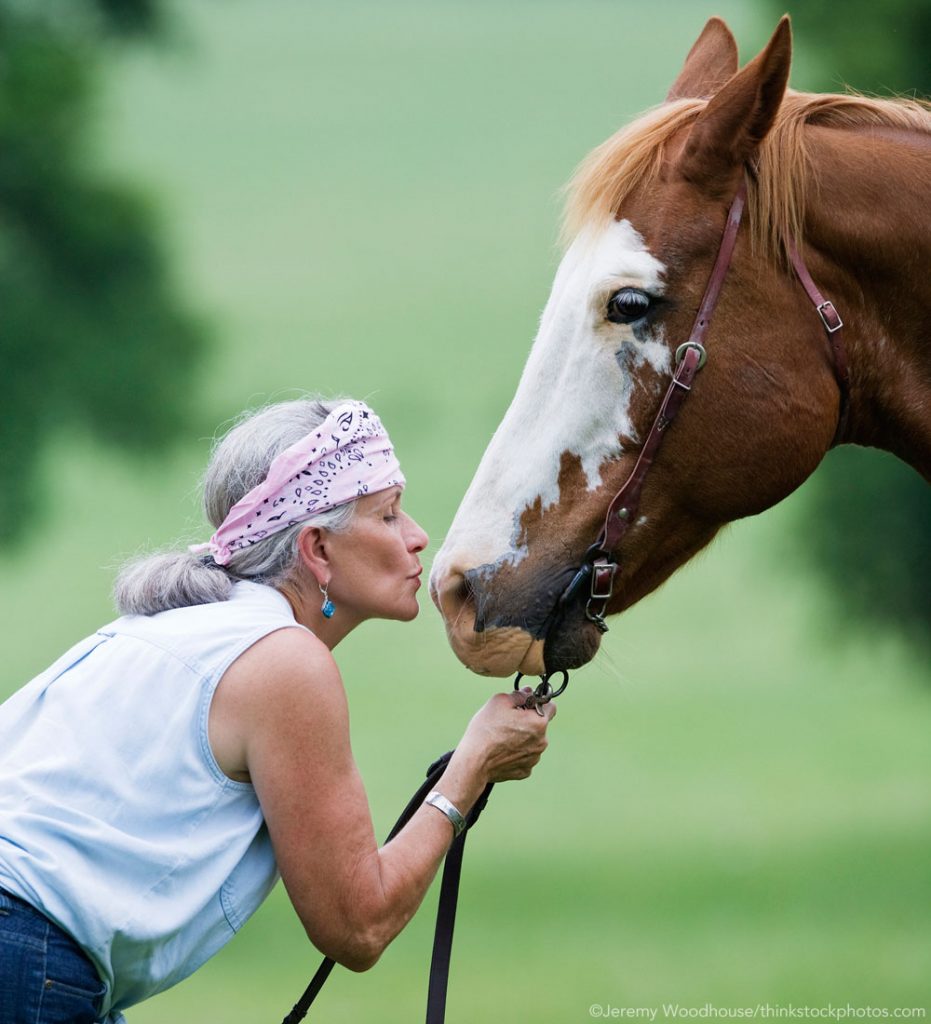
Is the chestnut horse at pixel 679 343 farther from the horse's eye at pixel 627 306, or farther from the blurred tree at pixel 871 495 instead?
the blurred tree at pixel 871 495

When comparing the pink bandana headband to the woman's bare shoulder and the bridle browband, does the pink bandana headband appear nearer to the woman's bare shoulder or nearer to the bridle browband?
the woman's bare shoulder

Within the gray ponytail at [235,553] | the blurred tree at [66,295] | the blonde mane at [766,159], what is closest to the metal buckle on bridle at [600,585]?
the gray ponytail at [235,553]

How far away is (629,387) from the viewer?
225 cm

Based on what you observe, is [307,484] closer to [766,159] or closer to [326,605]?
[326,605]

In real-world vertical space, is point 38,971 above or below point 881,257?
below

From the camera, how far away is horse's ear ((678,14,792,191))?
6.96 feet

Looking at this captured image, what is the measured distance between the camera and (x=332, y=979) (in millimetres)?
6059

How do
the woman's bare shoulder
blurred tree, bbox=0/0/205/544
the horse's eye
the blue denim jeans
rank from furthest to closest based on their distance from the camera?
blurred tree, bbox=0/0/205/544 → the horse's eye → the woman's bare shoulder → the blue denim jeans

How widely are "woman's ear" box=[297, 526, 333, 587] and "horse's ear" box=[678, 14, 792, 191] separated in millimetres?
861

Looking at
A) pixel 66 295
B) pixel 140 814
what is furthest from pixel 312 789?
pixel 66 295

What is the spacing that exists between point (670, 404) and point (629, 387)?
7 cm

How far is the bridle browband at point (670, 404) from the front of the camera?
224 centimetres

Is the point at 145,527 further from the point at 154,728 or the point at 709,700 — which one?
the point at 154,728

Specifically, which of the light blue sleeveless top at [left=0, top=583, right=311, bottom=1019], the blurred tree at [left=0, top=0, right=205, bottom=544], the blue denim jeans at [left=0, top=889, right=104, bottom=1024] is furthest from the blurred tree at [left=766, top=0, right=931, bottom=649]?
the blue denim jeans at [left=0, top=889, right=104, bottom=1024]
